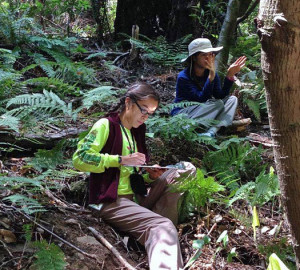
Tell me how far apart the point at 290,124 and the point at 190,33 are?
6290 millimetres

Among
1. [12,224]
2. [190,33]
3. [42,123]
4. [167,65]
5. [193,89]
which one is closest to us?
[12,224]

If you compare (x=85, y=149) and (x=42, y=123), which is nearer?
(x=85, y=149)

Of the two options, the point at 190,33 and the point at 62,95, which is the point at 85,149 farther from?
the point at 190,33

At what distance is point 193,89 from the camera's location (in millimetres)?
4828

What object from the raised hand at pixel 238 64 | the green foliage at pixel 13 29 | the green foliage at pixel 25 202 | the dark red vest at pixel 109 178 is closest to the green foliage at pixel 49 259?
the green foliage at pixel 25 202

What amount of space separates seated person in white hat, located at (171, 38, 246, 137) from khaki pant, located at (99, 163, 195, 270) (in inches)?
61.5

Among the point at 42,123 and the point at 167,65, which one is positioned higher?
the point at 167,65

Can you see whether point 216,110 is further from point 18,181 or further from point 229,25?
point 18,181

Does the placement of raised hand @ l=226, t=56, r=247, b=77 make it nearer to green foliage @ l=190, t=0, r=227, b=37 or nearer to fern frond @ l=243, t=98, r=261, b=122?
fern frond @ l=243, t=98, r=261, b=122

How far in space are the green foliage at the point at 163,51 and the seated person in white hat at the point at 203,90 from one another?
6.08 feet

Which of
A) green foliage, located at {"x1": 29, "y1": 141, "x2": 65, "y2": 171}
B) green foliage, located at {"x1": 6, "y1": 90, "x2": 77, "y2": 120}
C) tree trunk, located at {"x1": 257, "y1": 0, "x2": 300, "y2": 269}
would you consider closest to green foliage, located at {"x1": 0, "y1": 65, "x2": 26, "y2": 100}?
green foliage, located at {"x1": 6, "y1": 90, "x2": 77, "y2": 120}

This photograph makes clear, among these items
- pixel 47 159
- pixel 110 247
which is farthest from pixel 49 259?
pixel 47 159

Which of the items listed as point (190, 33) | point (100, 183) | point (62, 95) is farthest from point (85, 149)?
point (190, 33)

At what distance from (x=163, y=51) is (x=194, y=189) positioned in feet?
14.1
